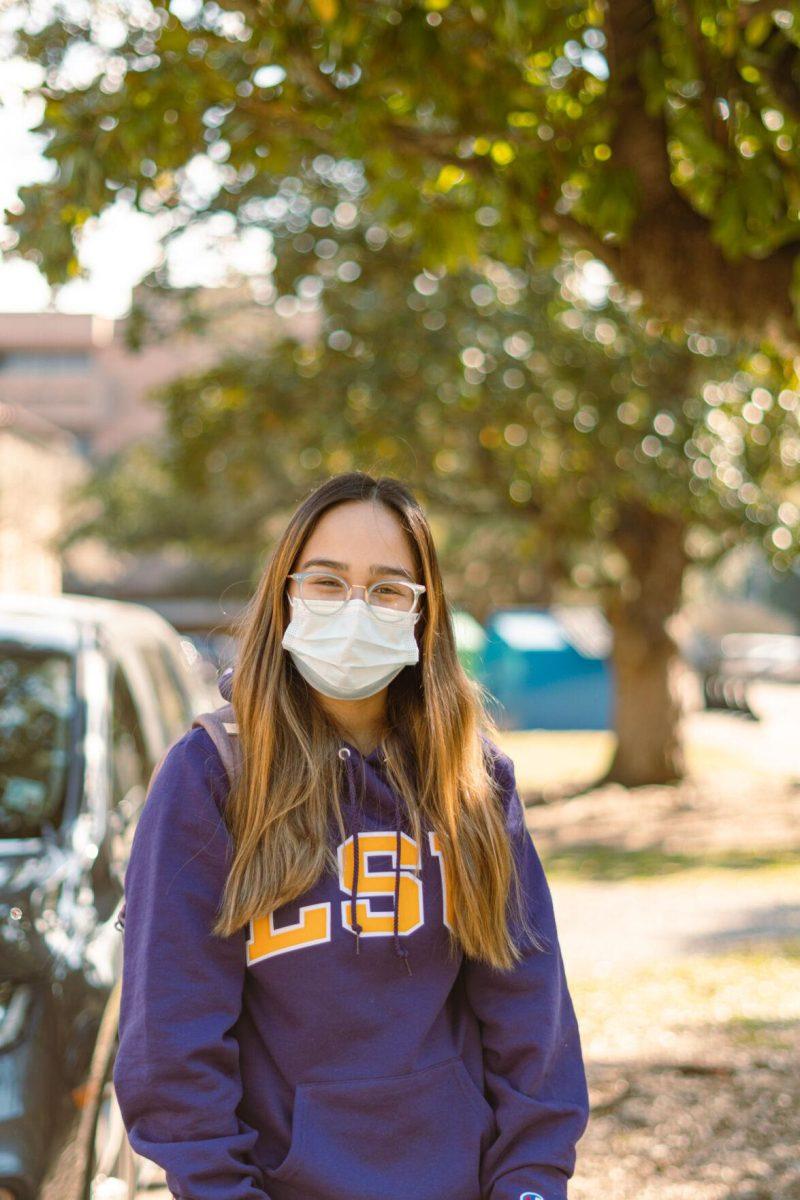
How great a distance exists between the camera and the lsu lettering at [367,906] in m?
2.04

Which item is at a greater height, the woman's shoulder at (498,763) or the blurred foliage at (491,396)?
the blurred foliage at (491,396)

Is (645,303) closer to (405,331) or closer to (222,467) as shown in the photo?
(405,331)

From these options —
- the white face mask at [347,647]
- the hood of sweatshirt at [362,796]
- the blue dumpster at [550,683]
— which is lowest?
the blue dumpster at [550,683]

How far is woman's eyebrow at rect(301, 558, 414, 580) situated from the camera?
89.4 inches

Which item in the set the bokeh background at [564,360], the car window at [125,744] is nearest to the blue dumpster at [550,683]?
the bokeh background at [564,360]

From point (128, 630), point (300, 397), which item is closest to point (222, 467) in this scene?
point (300, 397)

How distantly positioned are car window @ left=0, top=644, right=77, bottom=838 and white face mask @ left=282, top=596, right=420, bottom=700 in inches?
62.1

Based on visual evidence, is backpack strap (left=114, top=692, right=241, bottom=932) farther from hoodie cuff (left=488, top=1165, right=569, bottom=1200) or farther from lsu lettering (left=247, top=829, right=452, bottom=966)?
hoodie cuff (left=488, top=1165, right=569, bottom=1200)

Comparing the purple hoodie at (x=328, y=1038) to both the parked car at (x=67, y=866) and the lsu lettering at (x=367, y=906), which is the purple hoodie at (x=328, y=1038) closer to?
the lsu lettering at (x=367, y=906)

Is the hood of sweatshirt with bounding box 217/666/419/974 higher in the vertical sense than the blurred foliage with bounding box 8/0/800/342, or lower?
lower

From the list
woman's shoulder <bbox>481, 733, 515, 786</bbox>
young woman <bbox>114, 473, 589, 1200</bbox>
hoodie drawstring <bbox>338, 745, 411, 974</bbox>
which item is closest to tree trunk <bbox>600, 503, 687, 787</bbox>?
woman's shoulder <bbox>481, 733, 515, 786</bbox>

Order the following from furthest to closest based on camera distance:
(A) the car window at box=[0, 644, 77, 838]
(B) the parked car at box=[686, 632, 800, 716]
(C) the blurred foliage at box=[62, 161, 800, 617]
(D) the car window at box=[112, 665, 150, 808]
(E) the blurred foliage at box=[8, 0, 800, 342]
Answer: (B) the parked car at box=[686, 632, 800, 716], (C) the blurred foliage at box=[62, 161, 800, 617], (E) the blurred foliage at box=[8, 0, 800, 342], (D) the car window at box=[112, 665, 150, 808], (A) the car window at box=[0, 644, 77, 838]

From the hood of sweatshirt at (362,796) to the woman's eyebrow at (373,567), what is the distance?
9.3 inches

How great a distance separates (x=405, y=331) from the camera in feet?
37.4
